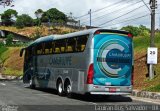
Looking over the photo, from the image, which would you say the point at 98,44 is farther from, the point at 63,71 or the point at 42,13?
the point at 42,13

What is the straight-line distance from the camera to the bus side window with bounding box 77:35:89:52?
21459 mm

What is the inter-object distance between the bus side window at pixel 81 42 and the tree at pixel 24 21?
121774mm

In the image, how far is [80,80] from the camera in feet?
70.9

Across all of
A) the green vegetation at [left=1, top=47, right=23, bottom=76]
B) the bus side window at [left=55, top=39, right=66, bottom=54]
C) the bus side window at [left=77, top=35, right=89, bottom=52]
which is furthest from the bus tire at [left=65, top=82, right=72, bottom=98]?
the green vegetation at [left=1, top=47, right=23, bottom=76]

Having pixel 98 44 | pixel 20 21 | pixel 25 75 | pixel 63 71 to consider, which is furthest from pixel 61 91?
pixel 20 21

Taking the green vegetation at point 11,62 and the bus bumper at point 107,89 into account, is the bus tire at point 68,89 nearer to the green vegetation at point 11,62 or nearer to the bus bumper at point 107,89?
the bus bumper at point 107,89

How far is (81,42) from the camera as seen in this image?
862 inches

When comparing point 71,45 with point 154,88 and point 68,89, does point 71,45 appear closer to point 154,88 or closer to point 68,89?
point 68,89

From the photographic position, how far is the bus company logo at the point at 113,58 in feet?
68.7

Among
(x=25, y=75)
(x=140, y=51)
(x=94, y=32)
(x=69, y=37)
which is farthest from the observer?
(x=140, y=51)

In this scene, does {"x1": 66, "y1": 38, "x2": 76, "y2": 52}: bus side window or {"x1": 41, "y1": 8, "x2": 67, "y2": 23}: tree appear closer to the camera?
{"x1": 66, "y1": 38, "x2": 76, "y2": 52}: bus side window

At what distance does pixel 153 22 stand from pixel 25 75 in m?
11.1

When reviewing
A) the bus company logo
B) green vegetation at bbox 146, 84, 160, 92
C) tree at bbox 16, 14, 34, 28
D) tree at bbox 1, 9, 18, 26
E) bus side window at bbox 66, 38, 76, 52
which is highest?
tree at bbox 1, 9, 18, 26

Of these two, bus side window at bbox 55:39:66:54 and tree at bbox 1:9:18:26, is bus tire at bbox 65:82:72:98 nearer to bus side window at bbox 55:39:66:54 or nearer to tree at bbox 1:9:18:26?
bus side window at bbox 55:39:66:54
